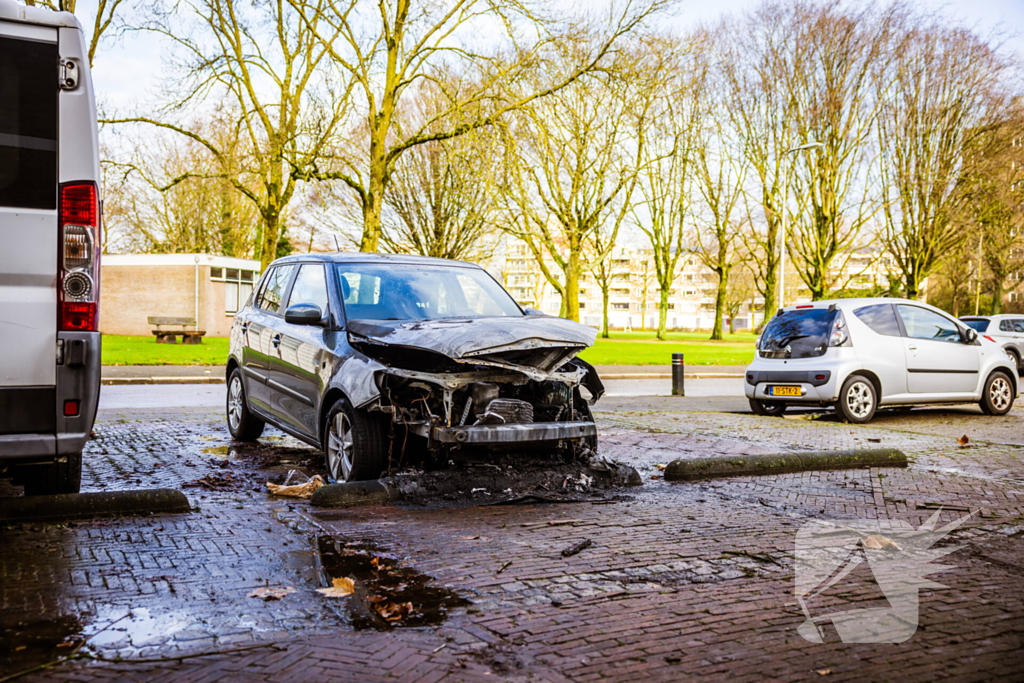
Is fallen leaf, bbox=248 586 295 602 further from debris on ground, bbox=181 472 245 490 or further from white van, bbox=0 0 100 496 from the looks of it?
debris on ground, bbox=181 472 245 490

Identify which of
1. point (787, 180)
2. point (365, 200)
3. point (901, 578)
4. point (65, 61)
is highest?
point (787, 180)

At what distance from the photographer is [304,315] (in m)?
6.63

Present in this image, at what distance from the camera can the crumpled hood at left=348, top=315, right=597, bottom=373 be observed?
5.80m

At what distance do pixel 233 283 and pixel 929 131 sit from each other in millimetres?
28814

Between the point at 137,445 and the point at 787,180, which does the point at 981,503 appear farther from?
the point at 787,180

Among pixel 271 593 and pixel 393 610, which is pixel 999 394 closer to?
pixel 393 610

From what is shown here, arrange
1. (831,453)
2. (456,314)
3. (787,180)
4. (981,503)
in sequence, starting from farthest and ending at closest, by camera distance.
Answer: (787,180)
(831,453)
(456,314)
(981,503)

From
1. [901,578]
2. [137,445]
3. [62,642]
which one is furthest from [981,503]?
[137,445]

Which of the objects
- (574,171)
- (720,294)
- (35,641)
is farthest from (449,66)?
(720,294)

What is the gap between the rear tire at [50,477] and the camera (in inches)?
210

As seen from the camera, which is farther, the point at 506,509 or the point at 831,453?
the point at 831,453

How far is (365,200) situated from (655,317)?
106 meters

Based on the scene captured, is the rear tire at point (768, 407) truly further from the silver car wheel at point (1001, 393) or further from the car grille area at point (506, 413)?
the car grille area at point (506, 413)

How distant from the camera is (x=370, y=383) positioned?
5.91 m
